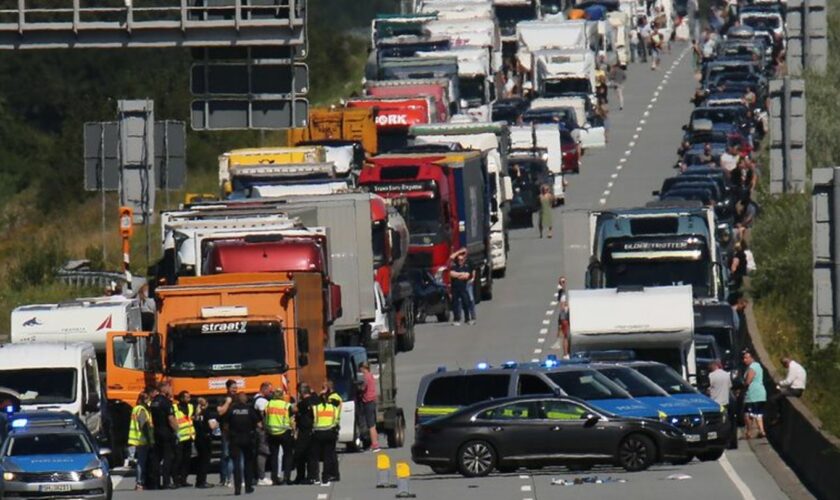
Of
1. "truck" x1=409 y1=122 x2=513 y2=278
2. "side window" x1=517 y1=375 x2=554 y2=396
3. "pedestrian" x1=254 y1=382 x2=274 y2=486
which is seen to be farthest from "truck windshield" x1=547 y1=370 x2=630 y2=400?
"truck" x1=409 y1=122 x2=513 y2=278

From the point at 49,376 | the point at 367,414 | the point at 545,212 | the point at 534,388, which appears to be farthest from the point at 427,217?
the point at 534,388

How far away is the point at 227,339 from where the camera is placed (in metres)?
33.7

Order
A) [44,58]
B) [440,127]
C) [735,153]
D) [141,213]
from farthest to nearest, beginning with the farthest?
1. [44,58]
2. [735,153]
3. [440,127]
4. [141,213]

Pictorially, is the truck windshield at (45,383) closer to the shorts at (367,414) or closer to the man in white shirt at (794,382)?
the shorts at (367,414)

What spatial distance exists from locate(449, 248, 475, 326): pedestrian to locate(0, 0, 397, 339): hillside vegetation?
693cm

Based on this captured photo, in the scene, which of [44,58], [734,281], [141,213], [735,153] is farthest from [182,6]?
[44,58]

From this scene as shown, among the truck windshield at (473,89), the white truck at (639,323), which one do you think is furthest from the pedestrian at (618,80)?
the white truck at (639,323)

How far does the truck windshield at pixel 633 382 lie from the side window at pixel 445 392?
1.86 m

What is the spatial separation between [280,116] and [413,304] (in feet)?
29.7

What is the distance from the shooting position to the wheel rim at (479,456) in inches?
1258

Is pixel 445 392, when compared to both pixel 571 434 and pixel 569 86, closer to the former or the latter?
pixel 571 434

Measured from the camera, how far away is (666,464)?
32.9 metres

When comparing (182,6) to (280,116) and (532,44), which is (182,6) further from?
(532,44)

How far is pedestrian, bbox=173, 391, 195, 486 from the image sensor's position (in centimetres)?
3200
